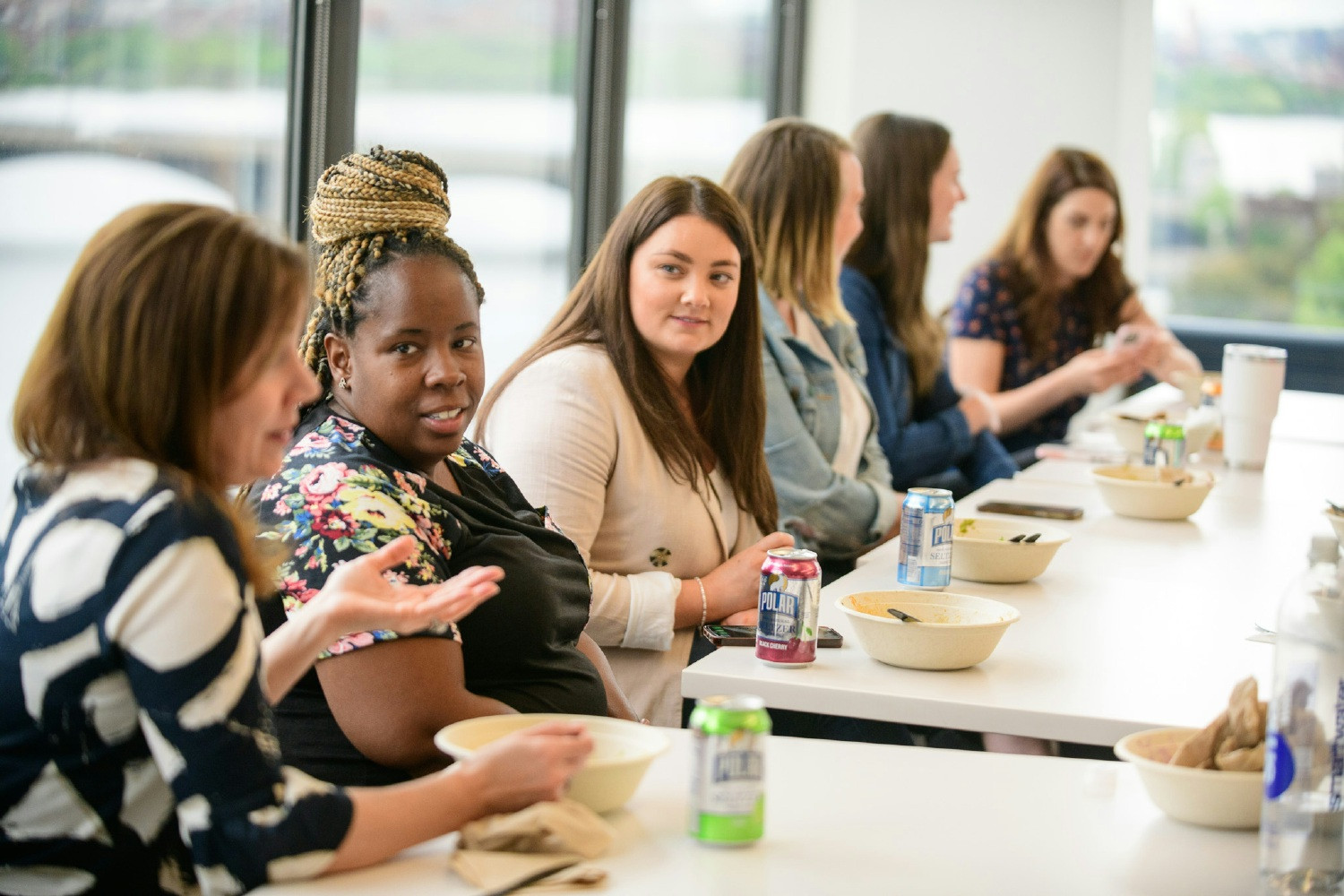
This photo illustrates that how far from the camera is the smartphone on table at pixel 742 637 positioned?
1834mm

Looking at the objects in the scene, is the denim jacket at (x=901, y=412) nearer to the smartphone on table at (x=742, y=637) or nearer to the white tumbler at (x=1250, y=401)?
the white tumbler at (x=1250, y=401)

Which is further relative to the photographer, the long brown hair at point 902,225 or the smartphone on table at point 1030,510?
the long brown hair at point 902,225

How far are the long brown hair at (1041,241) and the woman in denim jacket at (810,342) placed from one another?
1.55 m

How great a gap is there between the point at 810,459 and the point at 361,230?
1.40 m

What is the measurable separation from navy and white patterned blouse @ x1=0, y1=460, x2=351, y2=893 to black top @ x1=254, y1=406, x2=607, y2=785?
0.37 meters

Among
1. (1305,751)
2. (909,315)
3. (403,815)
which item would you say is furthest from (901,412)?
(403,815)

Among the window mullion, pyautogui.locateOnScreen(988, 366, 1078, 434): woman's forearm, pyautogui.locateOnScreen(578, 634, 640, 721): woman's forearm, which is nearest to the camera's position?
pyautogui.locateOnScreen(578, 634, 640, 721): woman's forearm

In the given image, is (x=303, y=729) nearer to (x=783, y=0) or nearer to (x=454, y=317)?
(x=454, y=317)

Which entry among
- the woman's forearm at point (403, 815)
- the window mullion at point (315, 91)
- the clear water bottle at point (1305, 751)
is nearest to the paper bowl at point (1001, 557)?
the clear water bottle at point (1305, 751)

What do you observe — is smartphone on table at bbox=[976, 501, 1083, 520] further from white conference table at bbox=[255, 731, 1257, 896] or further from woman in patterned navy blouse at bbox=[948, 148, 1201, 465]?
woman in patterned navy blouse at bbox=[948, 148, 1201, 465]

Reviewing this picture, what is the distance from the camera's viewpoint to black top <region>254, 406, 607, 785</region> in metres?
1.55

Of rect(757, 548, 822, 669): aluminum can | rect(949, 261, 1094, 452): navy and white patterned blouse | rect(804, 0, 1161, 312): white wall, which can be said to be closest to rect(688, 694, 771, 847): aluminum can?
rect(757, 548, 822, 669): aluminum can

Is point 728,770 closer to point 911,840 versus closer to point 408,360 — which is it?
point 911,840

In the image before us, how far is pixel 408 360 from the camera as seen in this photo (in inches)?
68.7
